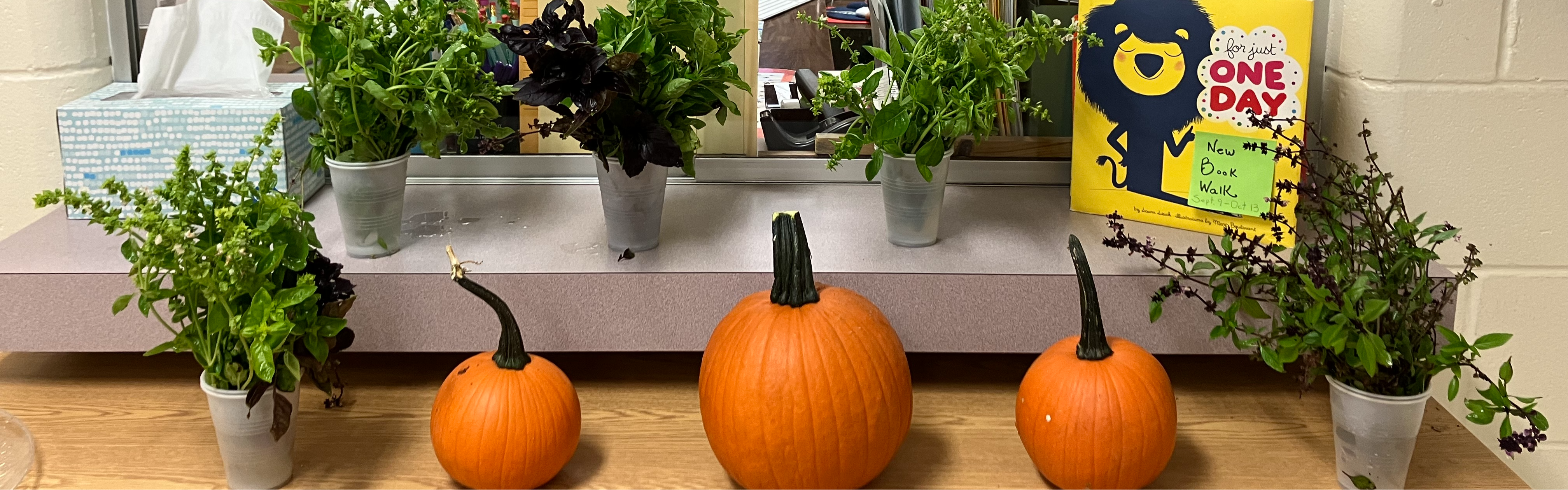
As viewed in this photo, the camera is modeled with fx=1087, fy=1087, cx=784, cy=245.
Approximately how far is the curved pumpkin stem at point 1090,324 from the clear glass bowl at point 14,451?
2.80ft

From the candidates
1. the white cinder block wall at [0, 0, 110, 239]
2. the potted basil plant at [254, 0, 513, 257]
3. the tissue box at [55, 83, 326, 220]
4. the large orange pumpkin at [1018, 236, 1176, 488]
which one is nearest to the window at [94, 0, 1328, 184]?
the white cinder block wall at [0, 0, 110, 239]

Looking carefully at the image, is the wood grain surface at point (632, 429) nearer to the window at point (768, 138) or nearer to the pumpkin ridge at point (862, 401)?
the pumpkin ridge at point (862, 401)

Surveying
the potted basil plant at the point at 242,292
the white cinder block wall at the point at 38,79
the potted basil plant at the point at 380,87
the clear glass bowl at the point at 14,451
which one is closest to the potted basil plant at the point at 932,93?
the potted basil plant at the point at 380,87

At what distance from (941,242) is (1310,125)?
354mm

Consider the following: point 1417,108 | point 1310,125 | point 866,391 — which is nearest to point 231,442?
point 866,391

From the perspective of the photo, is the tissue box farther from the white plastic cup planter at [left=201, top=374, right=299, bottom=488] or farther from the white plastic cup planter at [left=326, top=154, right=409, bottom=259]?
the white plastic cup planter at [left=201, top=374, right=299, bottom=488]

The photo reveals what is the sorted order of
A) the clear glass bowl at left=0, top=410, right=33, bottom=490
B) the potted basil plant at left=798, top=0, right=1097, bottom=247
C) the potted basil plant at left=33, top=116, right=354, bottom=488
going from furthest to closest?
the potted basil plant at left=798, top=0, right=1097, bottom=247 → the clear glass bowl at left=0, top=410, right=33, bottom=490 → the potted basil plant at left=33, top=116, right=354, bottom=488

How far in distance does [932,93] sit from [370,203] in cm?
53

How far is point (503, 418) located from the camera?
2.75 feet

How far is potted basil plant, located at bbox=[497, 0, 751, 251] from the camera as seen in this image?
911 mm

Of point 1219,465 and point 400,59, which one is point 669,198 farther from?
point 1219,465

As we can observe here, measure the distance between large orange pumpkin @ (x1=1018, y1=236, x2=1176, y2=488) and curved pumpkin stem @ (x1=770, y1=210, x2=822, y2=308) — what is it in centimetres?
20

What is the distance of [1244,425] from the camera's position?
3.29 feet

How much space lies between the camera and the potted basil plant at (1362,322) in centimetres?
81
